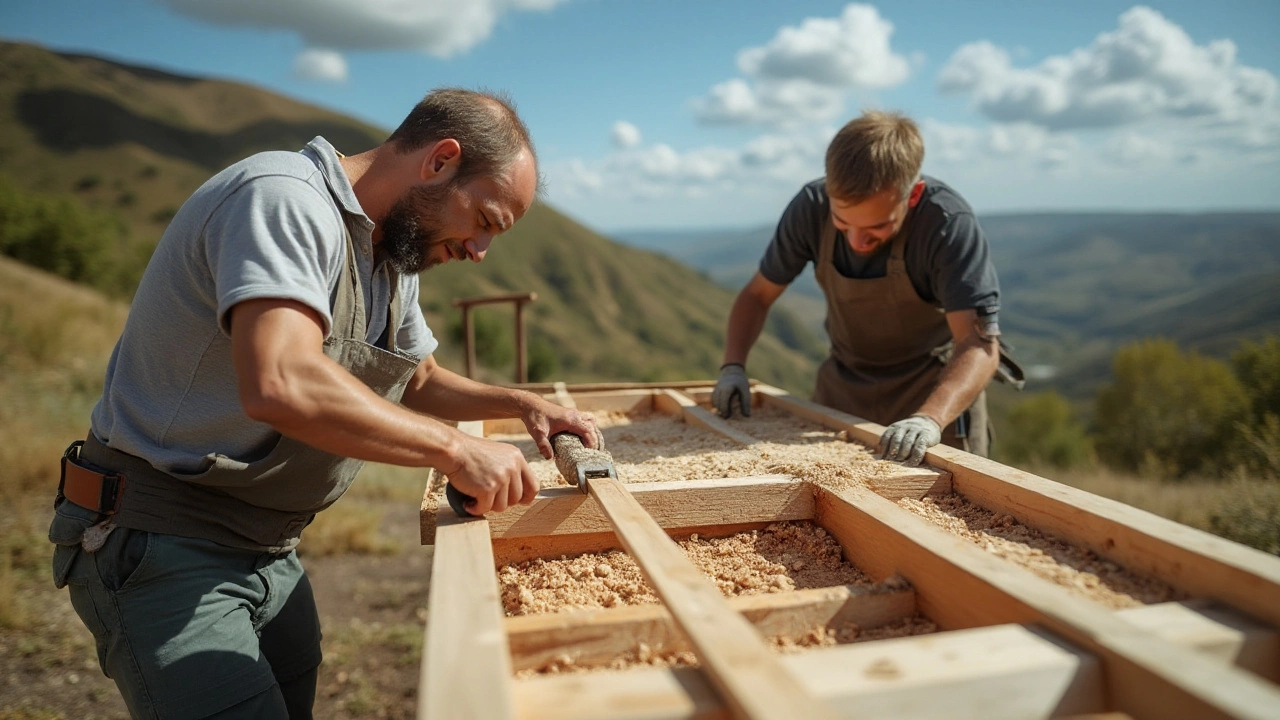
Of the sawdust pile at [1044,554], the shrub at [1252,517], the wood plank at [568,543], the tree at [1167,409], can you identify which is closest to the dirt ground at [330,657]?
the wood plank at [568,543]

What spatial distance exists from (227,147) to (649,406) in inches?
4457

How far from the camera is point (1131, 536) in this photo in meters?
1.75

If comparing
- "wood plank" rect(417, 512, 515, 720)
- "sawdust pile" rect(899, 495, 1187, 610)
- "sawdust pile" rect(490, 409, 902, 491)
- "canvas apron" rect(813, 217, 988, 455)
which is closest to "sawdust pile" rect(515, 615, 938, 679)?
"wood plank" rect(417, 512, 515, 720)

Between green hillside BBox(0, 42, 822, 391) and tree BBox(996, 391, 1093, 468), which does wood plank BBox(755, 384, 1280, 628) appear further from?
green hillside BBox(0, 42, 822, 391)

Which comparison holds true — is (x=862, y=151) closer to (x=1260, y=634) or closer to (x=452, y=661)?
(x=1260, y=634)

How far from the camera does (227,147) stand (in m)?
99.4

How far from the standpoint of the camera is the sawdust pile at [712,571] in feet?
6.29

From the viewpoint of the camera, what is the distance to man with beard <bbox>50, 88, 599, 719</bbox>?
1.66 m

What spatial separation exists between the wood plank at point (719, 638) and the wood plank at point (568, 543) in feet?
1.46

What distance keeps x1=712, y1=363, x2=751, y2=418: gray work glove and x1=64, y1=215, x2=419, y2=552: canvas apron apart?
1900 mm

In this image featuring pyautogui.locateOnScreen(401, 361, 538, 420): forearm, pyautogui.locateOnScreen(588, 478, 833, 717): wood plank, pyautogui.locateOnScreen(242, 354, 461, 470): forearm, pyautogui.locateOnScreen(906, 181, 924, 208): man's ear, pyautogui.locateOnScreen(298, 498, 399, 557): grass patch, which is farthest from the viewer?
pyautogui.locateOnScreen(298, 498, 399, 557): grass patch

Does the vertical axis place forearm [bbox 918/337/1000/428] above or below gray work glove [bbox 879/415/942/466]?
above

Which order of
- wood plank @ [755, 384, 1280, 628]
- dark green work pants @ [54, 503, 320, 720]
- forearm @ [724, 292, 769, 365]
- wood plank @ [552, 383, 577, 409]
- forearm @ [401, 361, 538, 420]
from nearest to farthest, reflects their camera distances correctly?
wood plank @ [755, 384, 1280, 628] < dark green work pants @ [54, 503, 320, 720] < forearm @ [401, 361, 538, 420] < wood plank @ [552, 383, 577, 409] < forearm @ [724, 292, 769, 365]

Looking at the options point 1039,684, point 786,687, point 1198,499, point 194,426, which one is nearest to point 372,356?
point 194,426
